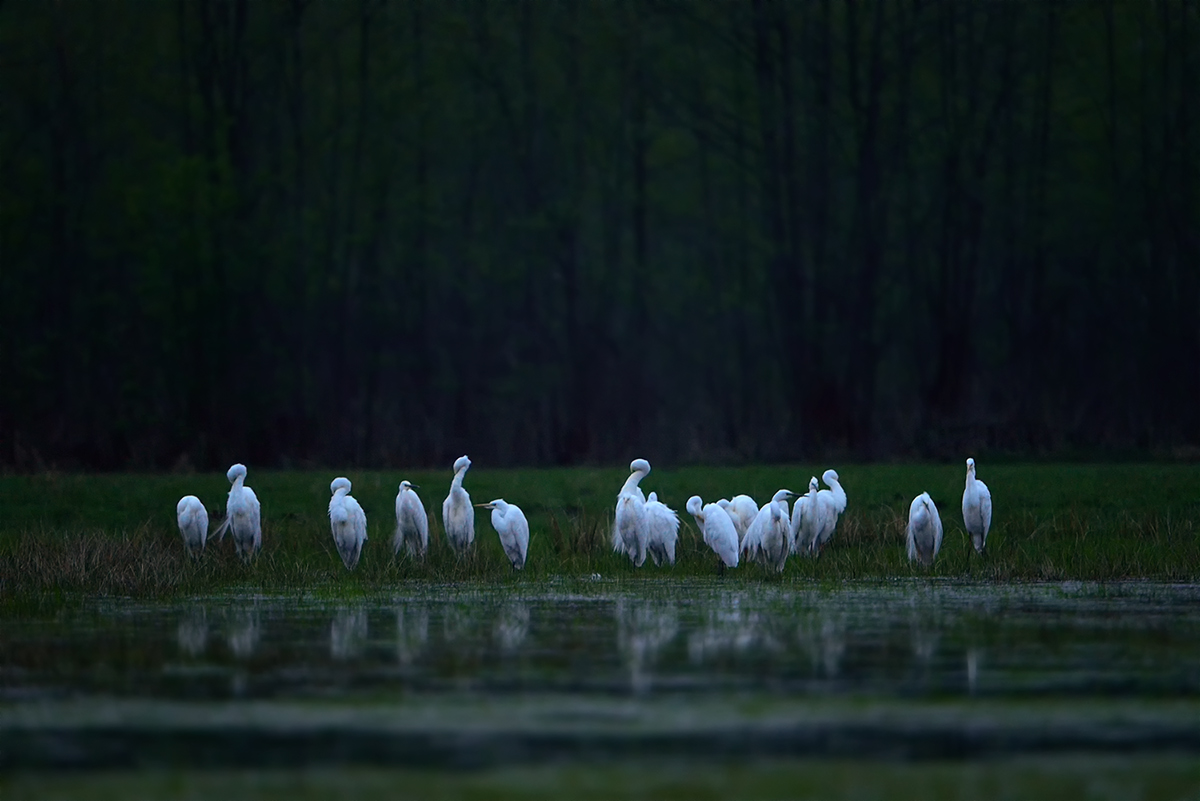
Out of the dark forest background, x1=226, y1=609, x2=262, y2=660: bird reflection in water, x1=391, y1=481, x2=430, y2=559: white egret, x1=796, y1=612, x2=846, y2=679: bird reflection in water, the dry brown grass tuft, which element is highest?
the dark forest background

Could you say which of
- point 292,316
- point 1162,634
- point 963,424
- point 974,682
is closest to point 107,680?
point 974,682

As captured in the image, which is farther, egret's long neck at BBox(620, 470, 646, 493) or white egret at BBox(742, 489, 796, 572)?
egret's long neck at BBox(620, 470, 646, 493)

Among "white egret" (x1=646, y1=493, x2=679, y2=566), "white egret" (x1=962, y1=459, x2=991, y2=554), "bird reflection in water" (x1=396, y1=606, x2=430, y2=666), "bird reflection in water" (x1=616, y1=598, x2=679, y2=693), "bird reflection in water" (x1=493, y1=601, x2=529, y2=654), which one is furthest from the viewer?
"white egret" (x1=646, y1=493, x2=679, y2=566)

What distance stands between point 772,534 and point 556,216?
1976 centimetres

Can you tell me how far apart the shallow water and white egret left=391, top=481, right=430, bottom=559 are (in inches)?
135

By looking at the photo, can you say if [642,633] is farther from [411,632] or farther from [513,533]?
[513,533]

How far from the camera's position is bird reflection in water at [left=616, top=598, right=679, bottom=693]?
9.59 meters

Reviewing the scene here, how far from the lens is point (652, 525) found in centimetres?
1641

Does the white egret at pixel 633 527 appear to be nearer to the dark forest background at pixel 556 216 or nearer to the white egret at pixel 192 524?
the white egret at pixel 192 524

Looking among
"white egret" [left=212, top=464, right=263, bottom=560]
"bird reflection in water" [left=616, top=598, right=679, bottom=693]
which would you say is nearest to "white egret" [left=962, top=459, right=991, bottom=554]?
"bird reflection in water" [left=616, top=598, right=679, bottom=693]

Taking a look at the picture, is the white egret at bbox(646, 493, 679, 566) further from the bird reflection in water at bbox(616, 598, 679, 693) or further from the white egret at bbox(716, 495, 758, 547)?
the bird reflection in water at bbox(616, 598, 679, 693)

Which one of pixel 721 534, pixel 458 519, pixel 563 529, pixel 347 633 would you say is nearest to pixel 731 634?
pixel 347 633

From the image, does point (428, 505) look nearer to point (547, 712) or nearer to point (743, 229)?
point (547, 712)

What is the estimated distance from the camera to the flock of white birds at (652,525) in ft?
51.2
